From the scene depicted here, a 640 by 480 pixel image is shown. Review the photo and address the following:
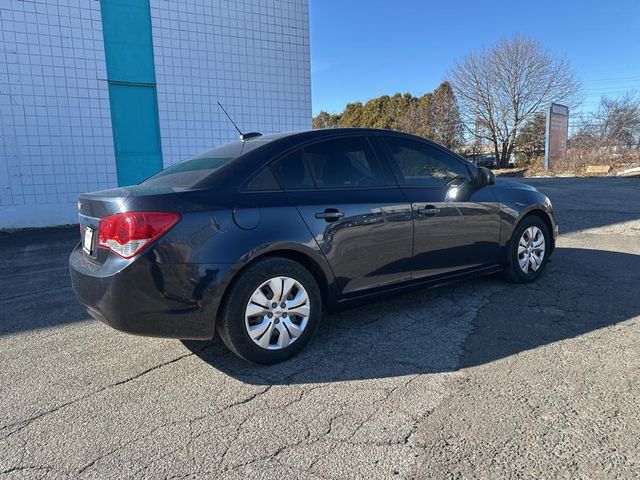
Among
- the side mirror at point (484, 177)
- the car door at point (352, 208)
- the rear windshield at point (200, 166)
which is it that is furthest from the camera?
the side mirror at point (484, 177)

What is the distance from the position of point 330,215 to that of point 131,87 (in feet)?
30.2

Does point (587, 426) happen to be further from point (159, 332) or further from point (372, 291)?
point (159, 332)

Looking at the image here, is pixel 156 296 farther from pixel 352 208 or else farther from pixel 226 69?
pixel 226 69

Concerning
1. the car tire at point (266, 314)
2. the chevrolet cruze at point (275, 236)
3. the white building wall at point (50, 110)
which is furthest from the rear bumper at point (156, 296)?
the white building wall at point (50, 110)

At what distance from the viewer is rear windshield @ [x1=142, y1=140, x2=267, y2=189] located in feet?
10.7

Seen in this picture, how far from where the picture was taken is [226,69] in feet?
38.4

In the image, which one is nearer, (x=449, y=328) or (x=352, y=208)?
(x=352, y=208)

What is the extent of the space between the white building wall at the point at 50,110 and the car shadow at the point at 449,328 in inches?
325

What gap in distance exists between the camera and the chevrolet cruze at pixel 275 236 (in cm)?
284

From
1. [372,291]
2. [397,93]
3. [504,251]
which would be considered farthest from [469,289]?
[397,93]

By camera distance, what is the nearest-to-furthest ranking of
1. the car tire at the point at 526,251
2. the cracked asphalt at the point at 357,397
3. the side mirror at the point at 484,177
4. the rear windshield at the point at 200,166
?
1. the cracked asphalt at the point at 357,397
2. the rear windshield at the point at 200,166
3. the side mirror at the point at 484,177
4. the car tire at the point at 526,251

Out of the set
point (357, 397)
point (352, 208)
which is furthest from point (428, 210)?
point (357, 397)

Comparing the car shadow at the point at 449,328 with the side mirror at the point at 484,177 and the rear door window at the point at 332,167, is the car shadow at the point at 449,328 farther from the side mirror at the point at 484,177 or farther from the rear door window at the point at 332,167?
the rear door window at the point at 332,167

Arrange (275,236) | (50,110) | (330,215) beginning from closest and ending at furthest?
1. (275,236)
2. (330,215)
3. (50,110)
